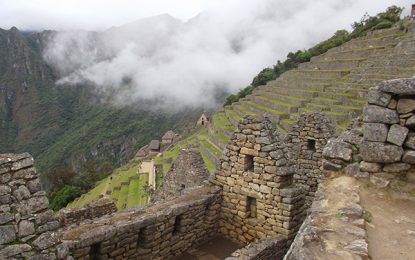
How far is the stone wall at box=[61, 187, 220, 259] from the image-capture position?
4227 millimetres

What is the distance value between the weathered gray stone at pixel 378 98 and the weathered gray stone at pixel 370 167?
60 centimetres

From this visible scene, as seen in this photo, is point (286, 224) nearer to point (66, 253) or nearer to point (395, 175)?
point (395, 175)

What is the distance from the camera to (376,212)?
2.98 meters

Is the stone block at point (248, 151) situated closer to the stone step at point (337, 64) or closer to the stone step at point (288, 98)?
the stone step at point (288, 98)

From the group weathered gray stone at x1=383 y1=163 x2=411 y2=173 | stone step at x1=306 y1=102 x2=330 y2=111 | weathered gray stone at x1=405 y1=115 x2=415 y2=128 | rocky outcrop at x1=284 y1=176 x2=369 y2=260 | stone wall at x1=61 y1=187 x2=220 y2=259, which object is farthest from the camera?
stone step at x1=306 y1=102 x2=330 y2=111

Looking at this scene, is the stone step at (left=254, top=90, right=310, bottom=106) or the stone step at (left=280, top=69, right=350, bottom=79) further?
the stone step at (left=280, top=69, right=350, bottom=79)

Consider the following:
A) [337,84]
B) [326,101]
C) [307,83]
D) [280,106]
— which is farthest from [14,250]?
[307,83]

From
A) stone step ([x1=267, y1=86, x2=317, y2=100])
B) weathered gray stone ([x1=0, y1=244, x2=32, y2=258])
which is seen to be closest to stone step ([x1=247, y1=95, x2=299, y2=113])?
stone step ([x1=267, y1=86, x2=317, y2=100])

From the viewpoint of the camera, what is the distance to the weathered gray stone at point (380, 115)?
11.2ft

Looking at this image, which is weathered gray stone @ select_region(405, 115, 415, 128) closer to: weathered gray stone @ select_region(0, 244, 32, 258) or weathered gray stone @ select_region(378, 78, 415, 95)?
weathered gray stone @ select_region(378, 78, 415, 95)

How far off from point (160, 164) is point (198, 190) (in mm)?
24142

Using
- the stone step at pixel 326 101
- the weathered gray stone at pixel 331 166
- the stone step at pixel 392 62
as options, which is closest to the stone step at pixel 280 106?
the stone step at pixel 326 101

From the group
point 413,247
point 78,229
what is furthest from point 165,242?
point 413,247

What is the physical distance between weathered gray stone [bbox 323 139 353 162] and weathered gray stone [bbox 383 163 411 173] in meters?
0.45
